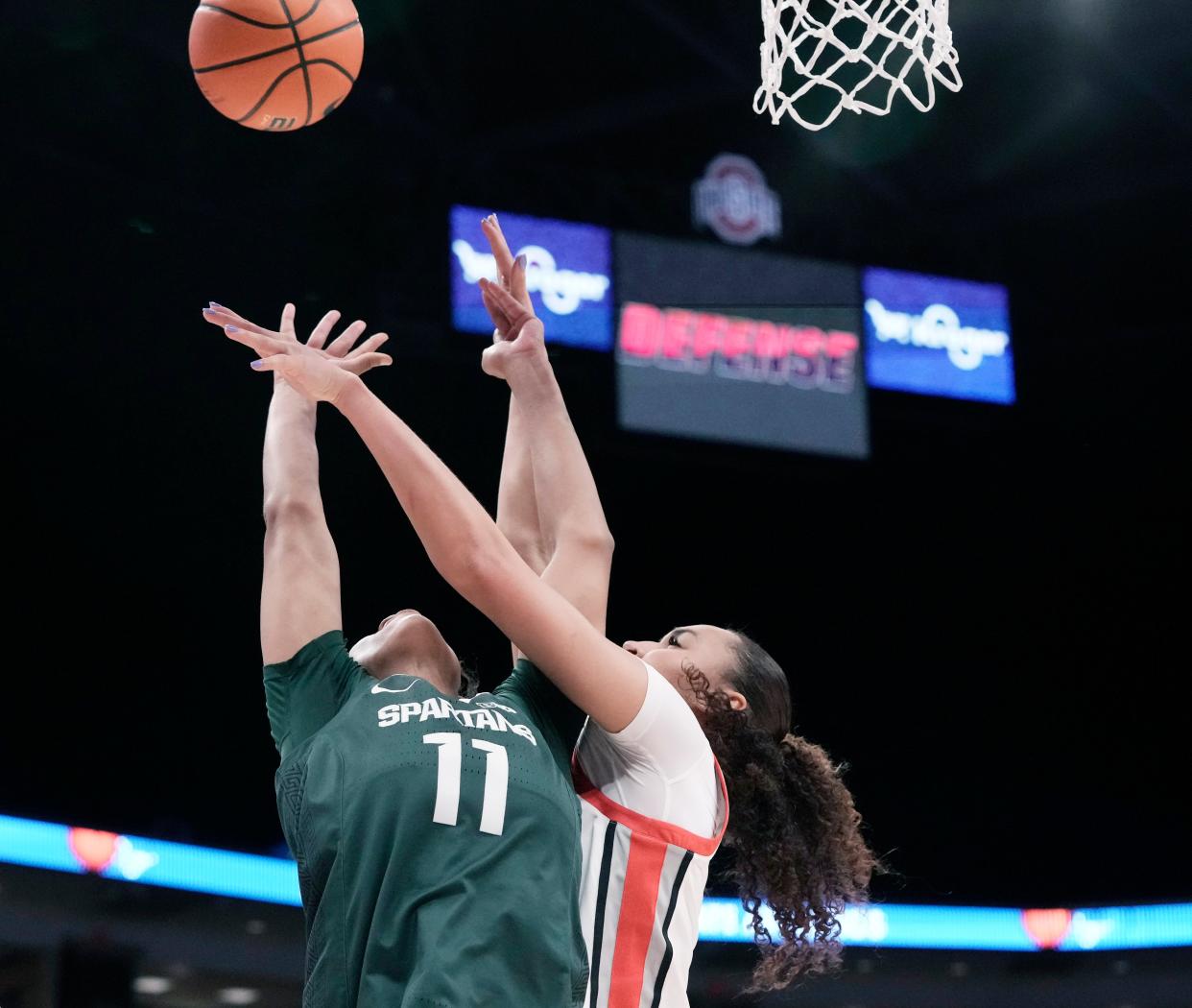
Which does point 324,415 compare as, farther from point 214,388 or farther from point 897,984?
point 897,984

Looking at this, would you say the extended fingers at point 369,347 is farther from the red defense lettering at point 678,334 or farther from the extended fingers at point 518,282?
the red defense lettering at point 678,334

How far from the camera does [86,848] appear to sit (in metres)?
7.00

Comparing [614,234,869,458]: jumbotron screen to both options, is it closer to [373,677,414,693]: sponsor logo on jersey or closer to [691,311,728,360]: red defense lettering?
[691,311,728,360]: red defense lettering

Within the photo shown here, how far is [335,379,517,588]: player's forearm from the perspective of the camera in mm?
2428

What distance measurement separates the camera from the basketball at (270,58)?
10.7 ft

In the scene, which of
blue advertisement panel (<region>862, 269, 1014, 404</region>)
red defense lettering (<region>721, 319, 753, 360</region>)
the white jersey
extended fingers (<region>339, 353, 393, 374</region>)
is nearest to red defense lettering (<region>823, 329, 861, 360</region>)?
blue advertisement panel (<region>862, 269, 1014, 404</region>)

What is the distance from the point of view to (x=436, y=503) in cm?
244

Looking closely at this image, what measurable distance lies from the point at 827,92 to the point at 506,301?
6.98 meters

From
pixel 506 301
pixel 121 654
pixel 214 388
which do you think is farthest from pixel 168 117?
pixel 506 301

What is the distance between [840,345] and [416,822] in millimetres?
6965

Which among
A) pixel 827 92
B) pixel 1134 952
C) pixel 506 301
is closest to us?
pixel 506 301

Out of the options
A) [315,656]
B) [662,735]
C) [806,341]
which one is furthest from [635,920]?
[806,341]

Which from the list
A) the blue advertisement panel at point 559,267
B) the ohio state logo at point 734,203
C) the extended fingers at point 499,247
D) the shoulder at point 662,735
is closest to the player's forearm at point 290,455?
the extended fingers at point 499,247

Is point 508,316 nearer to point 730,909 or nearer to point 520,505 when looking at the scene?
point 520,505
